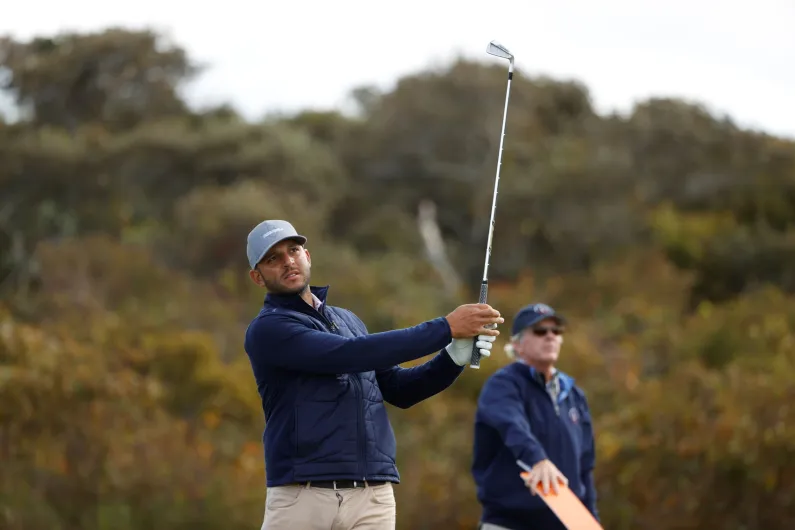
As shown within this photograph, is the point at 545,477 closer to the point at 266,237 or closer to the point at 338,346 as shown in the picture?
the point at 338,346

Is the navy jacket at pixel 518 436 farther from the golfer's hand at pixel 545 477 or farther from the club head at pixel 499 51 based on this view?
the club head at pixel 499 51

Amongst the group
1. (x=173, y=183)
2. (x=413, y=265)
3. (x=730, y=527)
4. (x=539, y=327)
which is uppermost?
(x=173, y=183)

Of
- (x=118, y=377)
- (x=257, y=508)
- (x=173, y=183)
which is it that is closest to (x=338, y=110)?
(x=173, y=183)

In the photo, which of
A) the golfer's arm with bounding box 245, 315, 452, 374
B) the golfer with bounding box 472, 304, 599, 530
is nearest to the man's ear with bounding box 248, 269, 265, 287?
the golfer's arm with bounding box 245, 315, 452, 374

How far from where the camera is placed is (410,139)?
36.3m

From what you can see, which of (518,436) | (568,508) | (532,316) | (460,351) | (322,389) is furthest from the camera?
(532,316)

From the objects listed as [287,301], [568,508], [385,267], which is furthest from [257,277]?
[385,267]

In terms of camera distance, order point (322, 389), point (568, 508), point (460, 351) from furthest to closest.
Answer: point (568, 508) < point (460, 351) < point (322, 389)

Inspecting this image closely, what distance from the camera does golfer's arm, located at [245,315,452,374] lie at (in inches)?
180

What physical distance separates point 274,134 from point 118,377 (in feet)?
66.7

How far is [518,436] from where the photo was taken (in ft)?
21.1

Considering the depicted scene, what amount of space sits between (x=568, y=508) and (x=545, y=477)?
0.57 feet

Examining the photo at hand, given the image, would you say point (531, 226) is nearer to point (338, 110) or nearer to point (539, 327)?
point (338, 110)

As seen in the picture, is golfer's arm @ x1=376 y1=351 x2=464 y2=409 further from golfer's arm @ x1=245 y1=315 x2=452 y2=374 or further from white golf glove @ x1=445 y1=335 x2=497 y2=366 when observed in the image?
golfer's arm @ x1=245 y1=315 x2=452 y2=374
